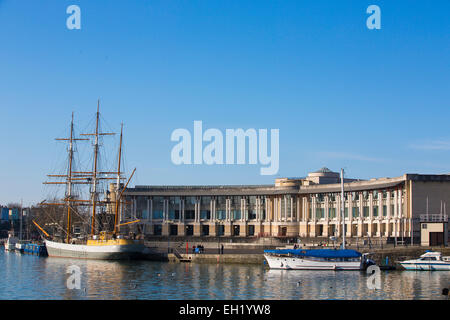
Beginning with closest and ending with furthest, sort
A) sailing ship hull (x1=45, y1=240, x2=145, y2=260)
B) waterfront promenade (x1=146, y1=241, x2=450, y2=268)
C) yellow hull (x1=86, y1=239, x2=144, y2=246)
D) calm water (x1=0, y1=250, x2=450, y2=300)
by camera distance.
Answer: calm water (x1=0, y1=250, x2=450, y2=300), waterfront promenade (x1=146, y1=241, x2=450, y2=268), sailing ship hull (x1=45, y1=240, x2=145, y2=260), yellow hull (x1=86, y1=239, x2=144, y2=246)

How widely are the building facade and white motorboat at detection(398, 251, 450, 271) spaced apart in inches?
888

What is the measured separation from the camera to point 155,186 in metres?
160

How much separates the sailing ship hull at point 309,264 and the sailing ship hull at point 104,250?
33816 millimetres

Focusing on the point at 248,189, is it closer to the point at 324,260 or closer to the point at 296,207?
the point at 296,207

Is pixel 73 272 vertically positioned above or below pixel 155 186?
below

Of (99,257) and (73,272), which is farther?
(99,257)

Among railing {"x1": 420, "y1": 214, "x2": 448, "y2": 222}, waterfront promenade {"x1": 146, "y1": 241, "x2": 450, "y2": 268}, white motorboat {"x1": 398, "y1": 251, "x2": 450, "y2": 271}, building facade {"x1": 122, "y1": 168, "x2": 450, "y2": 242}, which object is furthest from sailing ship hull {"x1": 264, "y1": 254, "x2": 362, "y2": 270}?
building facade {"x1": 122, "y1": 168, "x2": 450, "y2": 242}

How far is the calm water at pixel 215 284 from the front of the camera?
5844cm

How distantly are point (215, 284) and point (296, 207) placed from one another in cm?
7811

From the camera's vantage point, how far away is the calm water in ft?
192

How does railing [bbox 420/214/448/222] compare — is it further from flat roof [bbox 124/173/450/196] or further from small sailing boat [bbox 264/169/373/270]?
small sailing boat [bbox 264/169/373/270]

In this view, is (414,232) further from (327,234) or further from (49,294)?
(49,294)
